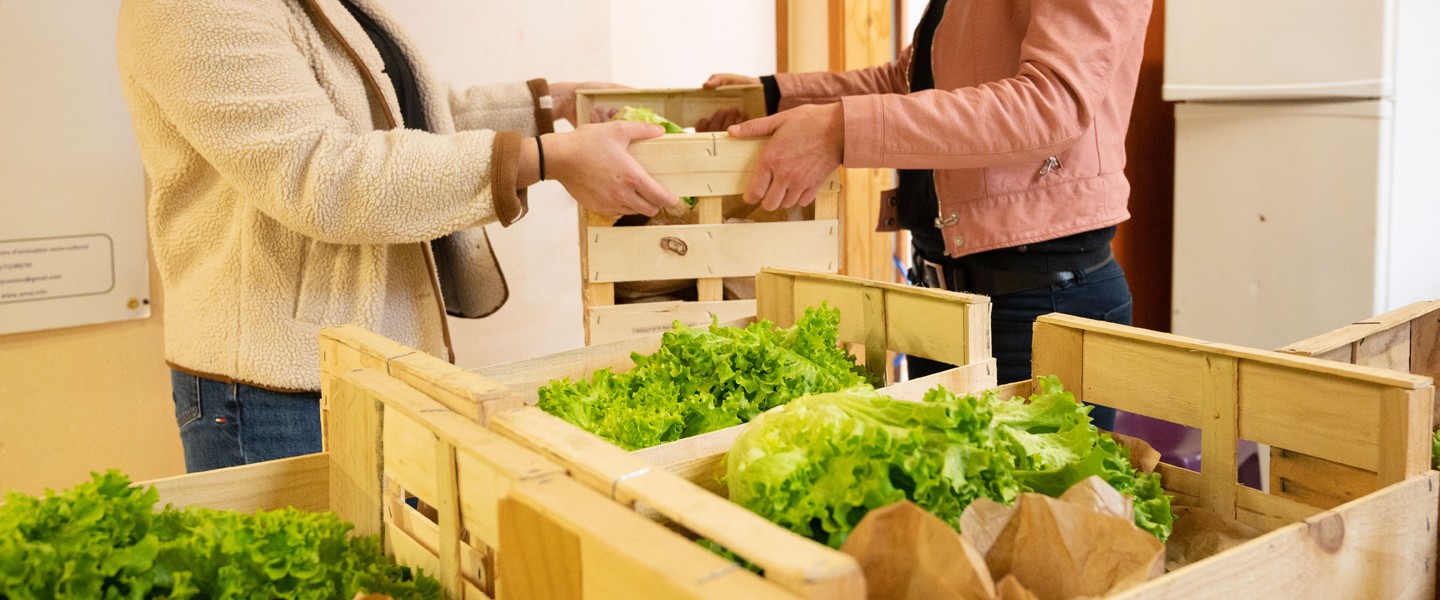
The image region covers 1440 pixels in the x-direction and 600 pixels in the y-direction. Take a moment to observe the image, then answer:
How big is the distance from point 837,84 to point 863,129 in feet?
2.27

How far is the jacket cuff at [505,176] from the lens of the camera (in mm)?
1694

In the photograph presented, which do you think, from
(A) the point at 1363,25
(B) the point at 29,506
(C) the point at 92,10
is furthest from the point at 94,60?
(A) the point at 1363,25

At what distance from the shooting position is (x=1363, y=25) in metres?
2.61

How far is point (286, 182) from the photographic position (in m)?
1.66

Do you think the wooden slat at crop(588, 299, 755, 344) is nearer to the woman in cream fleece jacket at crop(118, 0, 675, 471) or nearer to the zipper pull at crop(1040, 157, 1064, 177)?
the woman in cream fleece jacket at crop(118, 0, 675, 471)

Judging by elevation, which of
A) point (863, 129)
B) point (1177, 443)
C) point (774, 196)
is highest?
point (863, 129)

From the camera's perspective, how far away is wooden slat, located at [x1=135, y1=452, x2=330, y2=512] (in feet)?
3.57

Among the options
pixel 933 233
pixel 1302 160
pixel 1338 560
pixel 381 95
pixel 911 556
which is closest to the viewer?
pixel 911 556

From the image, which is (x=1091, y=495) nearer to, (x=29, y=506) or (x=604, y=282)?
(x=29, y=506)

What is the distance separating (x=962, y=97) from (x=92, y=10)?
2.06 meters

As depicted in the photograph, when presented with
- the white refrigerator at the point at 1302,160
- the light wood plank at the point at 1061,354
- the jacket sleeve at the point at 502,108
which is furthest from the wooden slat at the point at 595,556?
the white refrigerator at the point at 1302,160

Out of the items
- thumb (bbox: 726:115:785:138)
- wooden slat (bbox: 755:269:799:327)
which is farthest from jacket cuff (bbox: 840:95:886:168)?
wooden slat (bbox: 755:269:799:327)

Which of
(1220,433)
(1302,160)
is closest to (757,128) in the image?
(1220,433)

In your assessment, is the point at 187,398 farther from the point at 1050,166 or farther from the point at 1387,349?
the point at 1387,349
